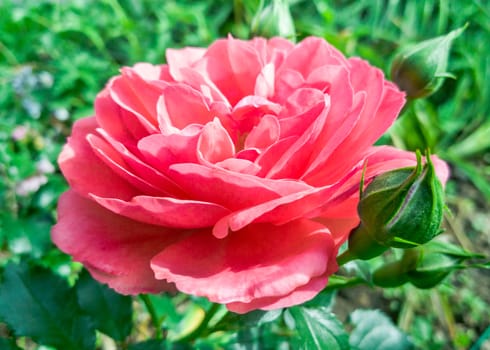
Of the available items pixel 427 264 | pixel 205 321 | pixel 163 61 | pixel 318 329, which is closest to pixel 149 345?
pixel 205 321

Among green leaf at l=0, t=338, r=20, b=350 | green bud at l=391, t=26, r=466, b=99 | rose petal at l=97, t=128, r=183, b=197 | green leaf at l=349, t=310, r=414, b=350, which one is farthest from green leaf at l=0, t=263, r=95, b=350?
green bud at l=391, t=26, r=466, b=99

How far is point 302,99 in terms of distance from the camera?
0.47 m

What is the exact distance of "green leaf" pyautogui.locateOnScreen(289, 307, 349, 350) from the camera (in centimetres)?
51

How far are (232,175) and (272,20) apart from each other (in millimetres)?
353

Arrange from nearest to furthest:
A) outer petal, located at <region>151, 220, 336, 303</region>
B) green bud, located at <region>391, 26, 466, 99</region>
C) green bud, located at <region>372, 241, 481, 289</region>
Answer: outer petal, located at <region>151, 220, 336, 303</region> → green bud, located at <region>372, 241, 481, 289</region> → green bud, located at <region>391, 26, 466, 99</region>

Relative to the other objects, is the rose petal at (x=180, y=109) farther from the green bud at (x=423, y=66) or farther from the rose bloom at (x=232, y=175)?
the green bud at (x=423, y=66)

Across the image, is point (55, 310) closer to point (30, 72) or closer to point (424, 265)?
point (424, 265)

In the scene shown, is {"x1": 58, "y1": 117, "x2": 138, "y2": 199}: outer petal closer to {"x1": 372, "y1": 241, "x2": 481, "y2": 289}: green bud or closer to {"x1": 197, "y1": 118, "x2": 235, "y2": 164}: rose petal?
{"x1": 197, "y1": 118, "x2": 235, "y2": 164}: rose petal

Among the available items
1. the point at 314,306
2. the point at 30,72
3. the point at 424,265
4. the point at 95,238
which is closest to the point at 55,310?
the point at 95,238

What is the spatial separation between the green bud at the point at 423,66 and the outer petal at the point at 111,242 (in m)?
0.32

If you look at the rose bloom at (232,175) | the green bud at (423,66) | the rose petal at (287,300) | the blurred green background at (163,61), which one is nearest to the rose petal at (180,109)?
the rose bloom at (232,175)

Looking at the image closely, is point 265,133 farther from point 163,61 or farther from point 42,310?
point 163,61

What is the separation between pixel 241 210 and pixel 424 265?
20 centimetres

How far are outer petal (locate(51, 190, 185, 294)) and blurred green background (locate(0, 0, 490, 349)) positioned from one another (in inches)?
14.6
